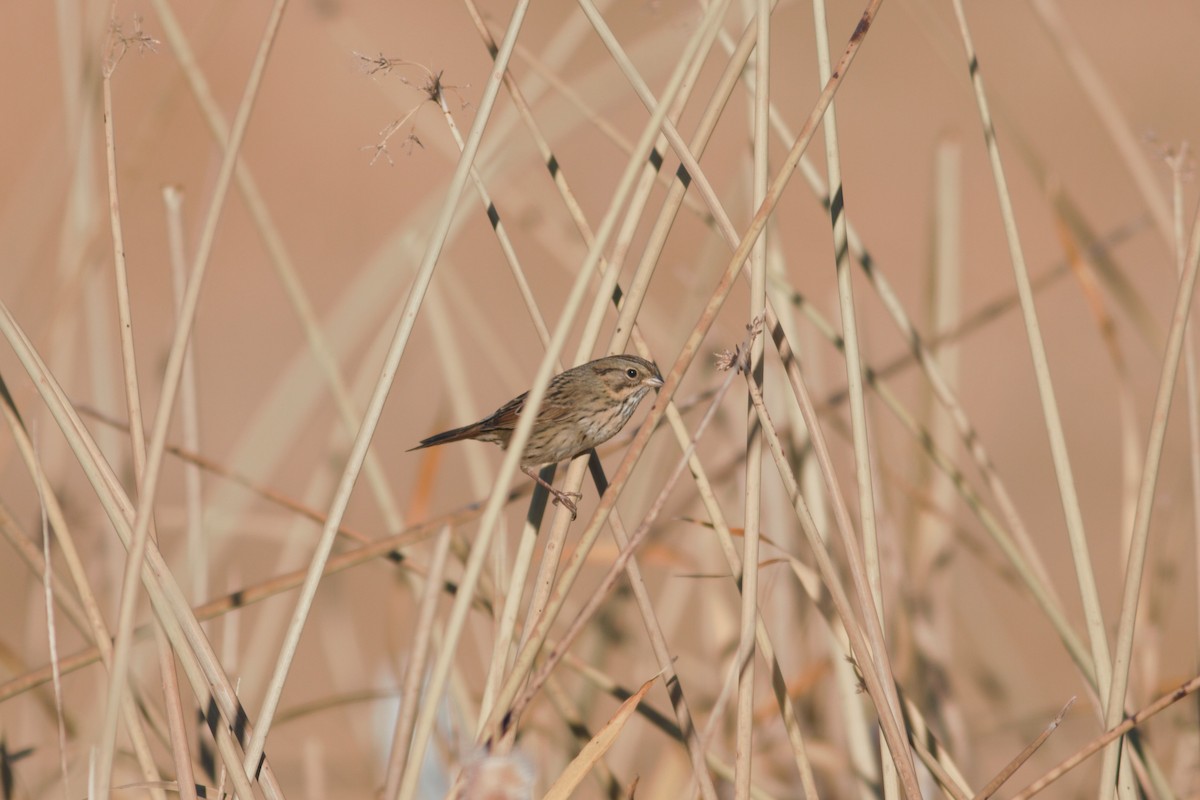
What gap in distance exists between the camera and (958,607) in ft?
15.8

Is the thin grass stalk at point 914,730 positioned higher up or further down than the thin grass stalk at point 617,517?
further down

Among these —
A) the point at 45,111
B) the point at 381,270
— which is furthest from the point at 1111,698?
the point at 45,111

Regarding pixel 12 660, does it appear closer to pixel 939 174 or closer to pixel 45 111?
pixel 939 174

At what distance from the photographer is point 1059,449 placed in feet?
8.71

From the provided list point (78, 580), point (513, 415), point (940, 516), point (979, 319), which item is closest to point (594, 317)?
point (78, 580)

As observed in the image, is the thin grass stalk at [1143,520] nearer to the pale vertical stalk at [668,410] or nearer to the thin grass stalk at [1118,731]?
the thin grass stalk at [1118,731]

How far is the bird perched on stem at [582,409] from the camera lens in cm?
378

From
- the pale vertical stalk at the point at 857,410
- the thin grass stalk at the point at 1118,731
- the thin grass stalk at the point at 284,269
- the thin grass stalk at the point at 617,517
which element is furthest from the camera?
the thin grass stalk at the point at 284,269

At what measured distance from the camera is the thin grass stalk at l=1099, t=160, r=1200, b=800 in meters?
2.38

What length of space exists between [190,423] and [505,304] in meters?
10.6

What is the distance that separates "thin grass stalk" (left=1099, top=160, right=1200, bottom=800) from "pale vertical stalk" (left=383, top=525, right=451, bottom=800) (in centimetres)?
140

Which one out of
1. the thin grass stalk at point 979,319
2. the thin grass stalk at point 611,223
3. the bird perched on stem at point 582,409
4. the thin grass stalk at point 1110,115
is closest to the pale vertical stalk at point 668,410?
the thin grass stalk at point 611,223

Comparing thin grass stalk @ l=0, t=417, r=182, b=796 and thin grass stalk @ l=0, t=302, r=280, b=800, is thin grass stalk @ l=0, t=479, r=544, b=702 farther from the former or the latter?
thin grass stalk @ l=0, t=302, r=280, b=800

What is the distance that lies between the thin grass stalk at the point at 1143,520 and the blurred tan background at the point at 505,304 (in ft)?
4.07
